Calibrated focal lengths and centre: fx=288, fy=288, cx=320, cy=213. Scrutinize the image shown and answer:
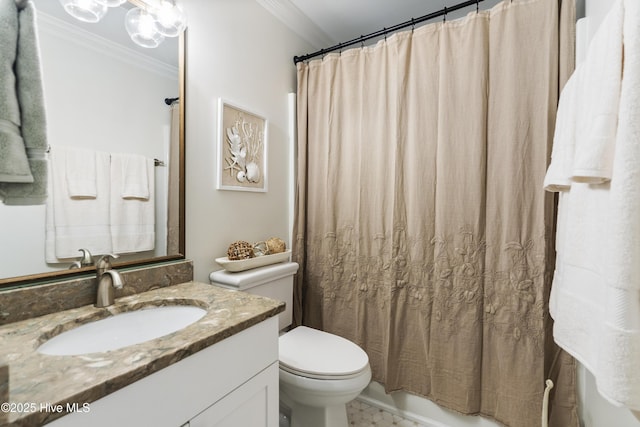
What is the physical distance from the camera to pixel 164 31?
4.00 feet

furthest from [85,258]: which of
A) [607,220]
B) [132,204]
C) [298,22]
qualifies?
[298,22]

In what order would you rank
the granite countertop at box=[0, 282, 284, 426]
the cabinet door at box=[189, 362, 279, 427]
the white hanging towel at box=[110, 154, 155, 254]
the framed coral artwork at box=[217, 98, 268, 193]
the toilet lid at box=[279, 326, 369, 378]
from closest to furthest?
the granite countertop at box=[0, 282, 284, 426] → the cabinet door at box=[189, 362, 279, 427] → the white hanging towel at box=[110, 154, 155, 254] → the toilet lid at box=[279, 326, 369, 378] → the framed coral artwork at box=[217, 98, 268, 193]

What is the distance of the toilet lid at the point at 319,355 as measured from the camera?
Answer: 4.00 ft

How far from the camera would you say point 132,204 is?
→ 116cm

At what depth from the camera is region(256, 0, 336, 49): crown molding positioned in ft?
5.80

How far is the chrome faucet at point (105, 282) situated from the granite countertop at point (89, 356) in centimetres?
3

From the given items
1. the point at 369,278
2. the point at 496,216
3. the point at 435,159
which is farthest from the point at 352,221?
the point at 496,216

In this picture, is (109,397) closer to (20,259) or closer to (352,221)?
(20,259)

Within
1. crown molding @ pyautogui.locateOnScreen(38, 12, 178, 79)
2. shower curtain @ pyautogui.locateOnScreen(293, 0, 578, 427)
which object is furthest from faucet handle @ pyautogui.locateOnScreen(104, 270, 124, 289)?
shower curtain @ pyautogui.locateOnScreen(293, 0, 578, 427)

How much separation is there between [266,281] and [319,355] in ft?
1.46

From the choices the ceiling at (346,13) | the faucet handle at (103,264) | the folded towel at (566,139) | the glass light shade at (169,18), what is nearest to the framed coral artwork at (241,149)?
the glass light shade at (169,18)

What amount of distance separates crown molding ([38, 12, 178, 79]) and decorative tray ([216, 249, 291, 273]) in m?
0.88

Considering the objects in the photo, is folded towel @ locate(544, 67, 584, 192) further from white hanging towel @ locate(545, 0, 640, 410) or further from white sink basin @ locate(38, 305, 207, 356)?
white sink basin @ locate(38, 305, 207, 356)

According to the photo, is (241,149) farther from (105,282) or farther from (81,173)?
(105,282)
